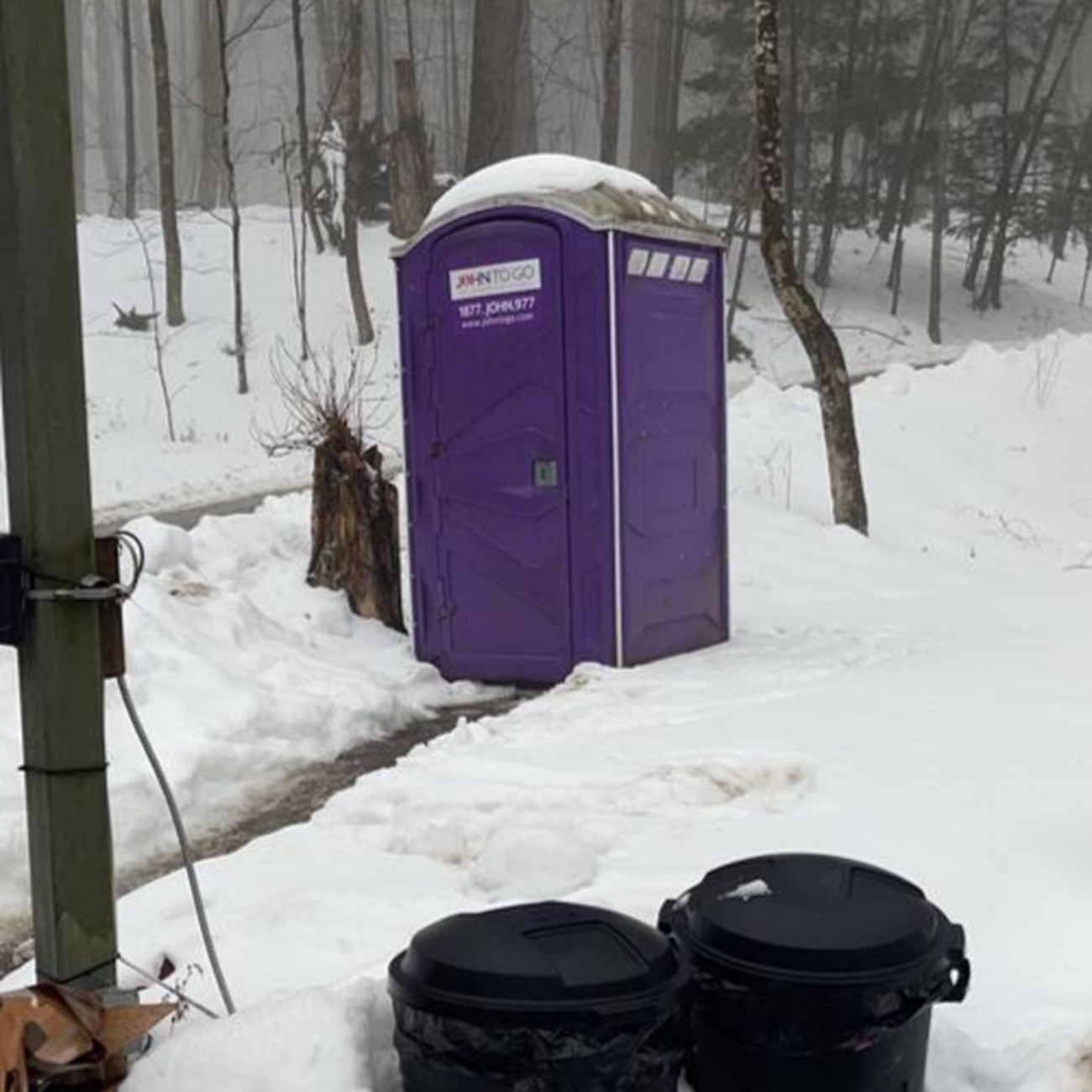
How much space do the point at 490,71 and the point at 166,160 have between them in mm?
5451

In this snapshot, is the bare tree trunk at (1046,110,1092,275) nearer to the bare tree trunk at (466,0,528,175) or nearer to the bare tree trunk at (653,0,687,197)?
the bare tree trunk at (653,0,687,197)

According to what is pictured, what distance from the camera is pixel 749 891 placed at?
2.51 meters

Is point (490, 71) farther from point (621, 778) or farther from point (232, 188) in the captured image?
point (621, 778)

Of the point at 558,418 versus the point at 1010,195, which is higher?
the point at 1010,195

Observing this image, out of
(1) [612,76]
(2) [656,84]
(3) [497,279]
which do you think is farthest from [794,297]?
(2) [656,84]

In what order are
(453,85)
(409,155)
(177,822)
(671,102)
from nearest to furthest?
(177,822) → (409,155) → (671,102) → (453,85)

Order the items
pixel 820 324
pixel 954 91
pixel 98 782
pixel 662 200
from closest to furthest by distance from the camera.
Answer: pixel 98 782, pixel 662 200, pixel 820 324, pixel 954 91

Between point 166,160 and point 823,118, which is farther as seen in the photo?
point 823,118

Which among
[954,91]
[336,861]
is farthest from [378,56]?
[336,861]

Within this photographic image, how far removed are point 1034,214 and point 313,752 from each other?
97.5 ft

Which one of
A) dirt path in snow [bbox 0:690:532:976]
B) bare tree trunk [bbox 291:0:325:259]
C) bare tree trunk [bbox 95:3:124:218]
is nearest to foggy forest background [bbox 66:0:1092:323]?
bare tree trunk [bbox 291:0:325:259]

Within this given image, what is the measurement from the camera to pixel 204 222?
27719mm

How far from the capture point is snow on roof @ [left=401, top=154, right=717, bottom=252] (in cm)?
642

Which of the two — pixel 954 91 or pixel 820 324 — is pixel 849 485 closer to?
pixel 820 324
